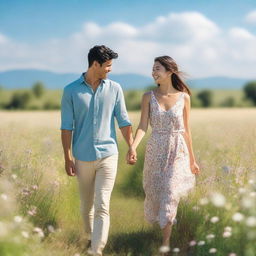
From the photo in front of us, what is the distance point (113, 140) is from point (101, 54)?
78 centimetres

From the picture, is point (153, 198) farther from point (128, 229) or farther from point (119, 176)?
point (119, 176)

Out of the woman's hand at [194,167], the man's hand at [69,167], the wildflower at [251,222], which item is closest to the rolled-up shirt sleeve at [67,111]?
the man's hand at [69,167]

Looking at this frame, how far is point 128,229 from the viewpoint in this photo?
6.34 m

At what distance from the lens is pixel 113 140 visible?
205 inches

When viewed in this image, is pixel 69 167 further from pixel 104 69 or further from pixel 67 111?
pixel 104 69

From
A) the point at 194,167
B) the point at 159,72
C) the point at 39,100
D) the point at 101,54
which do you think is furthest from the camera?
the point at 39,100

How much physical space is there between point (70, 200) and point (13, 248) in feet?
10.3

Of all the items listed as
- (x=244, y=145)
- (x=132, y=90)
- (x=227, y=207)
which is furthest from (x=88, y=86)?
(x=132, y=90)

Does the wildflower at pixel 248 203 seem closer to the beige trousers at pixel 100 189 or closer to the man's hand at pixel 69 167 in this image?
the beige trousers at pixel 100 189

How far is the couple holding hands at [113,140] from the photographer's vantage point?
16.9 feet

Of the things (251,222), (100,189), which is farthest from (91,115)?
Result: (251,222)

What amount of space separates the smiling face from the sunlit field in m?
1.25

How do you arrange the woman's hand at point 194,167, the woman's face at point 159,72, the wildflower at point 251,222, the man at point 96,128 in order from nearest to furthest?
the wildflower at point 251,222, the man at point 96,128, the woman's face at point 159,72, the woman's hand at point 194,167

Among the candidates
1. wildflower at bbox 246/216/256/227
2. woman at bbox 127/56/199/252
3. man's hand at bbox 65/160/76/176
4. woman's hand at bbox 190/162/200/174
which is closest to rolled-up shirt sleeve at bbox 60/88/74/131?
man's hand at bbox 65/160/76/176
